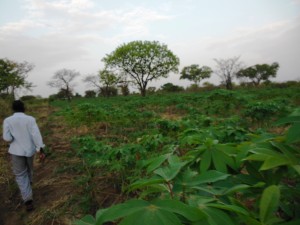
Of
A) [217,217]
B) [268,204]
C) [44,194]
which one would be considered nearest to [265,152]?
[268,204]

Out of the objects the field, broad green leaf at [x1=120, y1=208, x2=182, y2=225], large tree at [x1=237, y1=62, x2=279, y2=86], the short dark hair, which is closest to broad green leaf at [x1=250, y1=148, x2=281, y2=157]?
the field

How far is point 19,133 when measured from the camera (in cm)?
364

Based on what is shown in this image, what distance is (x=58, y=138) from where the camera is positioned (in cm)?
745

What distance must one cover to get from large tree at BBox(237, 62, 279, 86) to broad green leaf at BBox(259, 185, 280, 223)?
54.2 metres

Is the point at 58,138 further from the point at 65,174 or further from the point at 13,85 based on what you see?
the point at 13,85

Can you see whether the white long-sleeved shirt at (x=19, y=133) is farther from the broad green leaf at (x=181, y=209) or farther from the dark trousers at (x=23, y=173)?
the broad green leaf at (x=181, y=209)

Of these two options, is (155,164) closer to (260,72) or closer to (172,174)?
(172,174)

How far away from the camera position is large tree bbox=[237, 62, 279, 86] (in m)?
51.4

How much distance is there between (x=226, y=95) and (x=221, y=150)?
7.00 meters

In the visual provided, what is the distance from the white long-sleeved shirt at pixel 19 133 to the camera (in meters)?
3.60

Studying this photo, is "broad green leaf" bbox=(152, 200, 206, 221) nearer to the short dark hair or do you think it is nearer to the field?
the field

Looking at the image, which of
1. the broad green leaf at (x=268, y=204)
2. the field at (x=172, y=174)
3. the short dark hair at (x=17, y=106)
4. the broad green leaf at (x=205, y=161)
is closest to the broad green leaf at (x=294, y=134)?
the field at (x=172, y=174)

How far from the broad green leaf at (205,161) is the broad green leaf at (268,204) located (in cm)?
24

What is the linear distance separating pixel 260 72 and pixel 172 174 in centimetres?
5701
